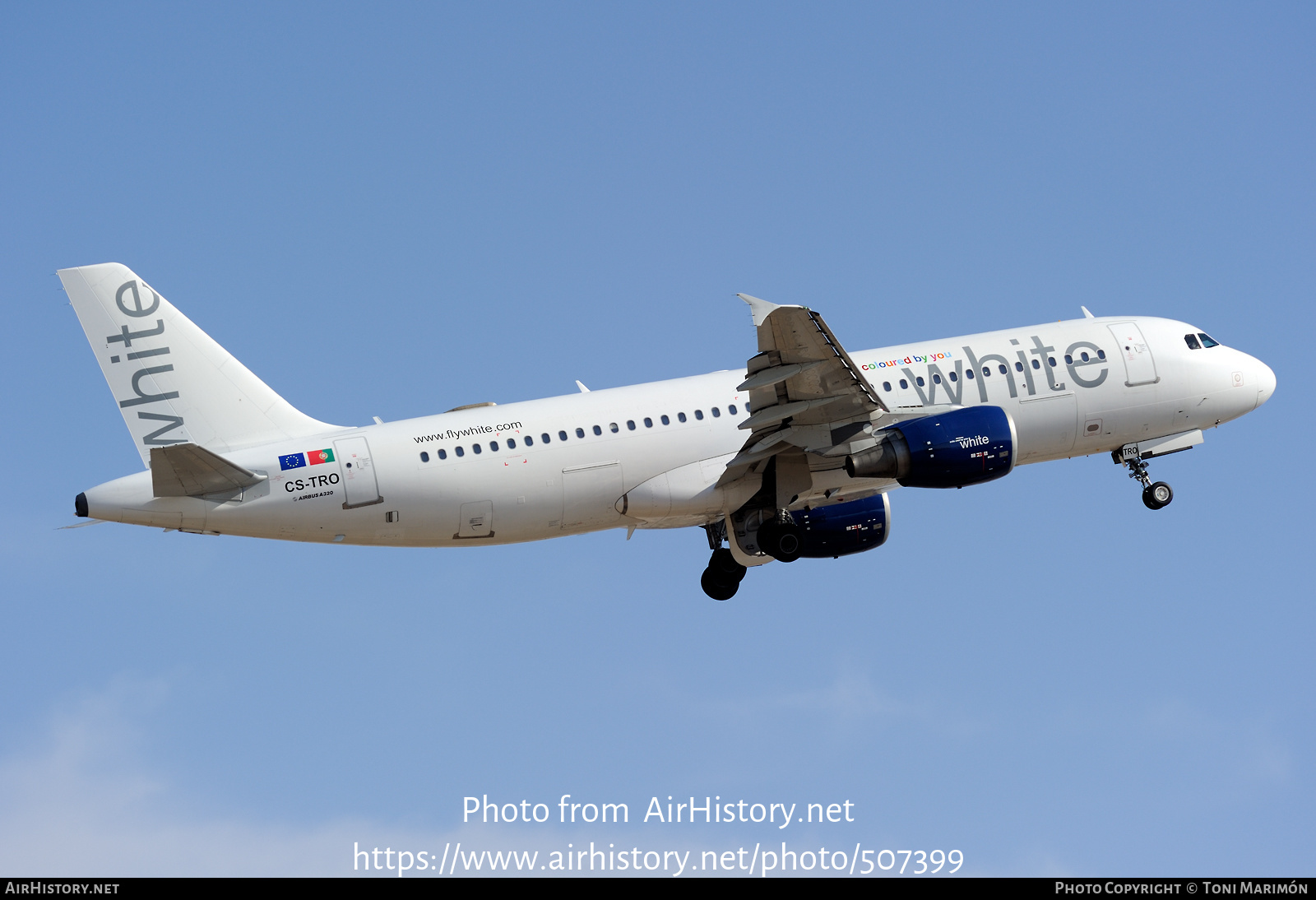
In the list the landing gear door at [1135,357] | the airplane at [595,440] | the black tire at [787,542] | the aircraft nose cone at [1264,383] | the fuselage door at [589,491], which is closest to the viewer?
the airplane at [595,440]

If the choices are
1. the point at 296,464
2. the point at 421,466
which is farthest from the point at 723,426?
the point at 296,464

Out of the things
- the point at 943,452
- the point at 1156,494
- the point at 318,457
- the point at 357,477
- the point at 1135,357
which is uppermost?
the point at 1135,357

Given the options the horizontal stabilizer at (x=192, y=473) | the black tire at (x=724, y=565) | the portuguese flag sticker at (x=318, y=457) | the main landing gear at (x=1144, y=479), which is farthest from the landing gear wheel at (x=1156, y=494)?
the horizontal stabilizer at (x=192, y=473)

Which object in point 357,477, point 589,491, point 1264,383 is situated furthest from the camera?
point 1264,383

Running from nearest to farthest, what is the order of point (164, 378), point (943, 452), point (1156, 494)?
point (943, 452) → point (164, 378) → point (1156, 494)

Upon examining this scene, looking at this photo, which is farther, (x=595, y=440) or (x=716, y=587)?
(x=716, y=587)

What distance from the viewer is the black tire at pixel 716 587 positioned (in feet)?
137

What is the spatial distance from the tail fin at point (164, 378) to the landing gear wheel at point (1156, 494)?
73.6ft

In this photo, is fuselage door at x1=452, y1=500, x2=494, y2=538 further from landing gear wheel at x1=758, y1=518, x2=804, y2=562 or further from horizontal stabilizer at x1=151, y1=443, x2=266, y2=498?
landing gear wheel at x1=758, y1=518, x2=804, y2=562

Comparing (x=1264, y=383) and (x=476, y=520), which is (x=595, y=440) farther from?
(x=1264, y=383)

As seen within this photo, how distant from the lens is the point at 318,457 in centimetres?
3444

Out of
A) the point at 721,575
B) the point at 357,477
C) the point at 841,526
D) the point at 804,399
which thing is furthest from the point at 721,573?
the point at 357,477

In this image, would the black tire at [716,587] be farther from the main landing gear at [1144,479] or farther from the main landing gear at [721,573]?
the main landing gear at [1144,479]

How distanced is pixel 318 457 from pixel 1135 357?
21.9 metres
